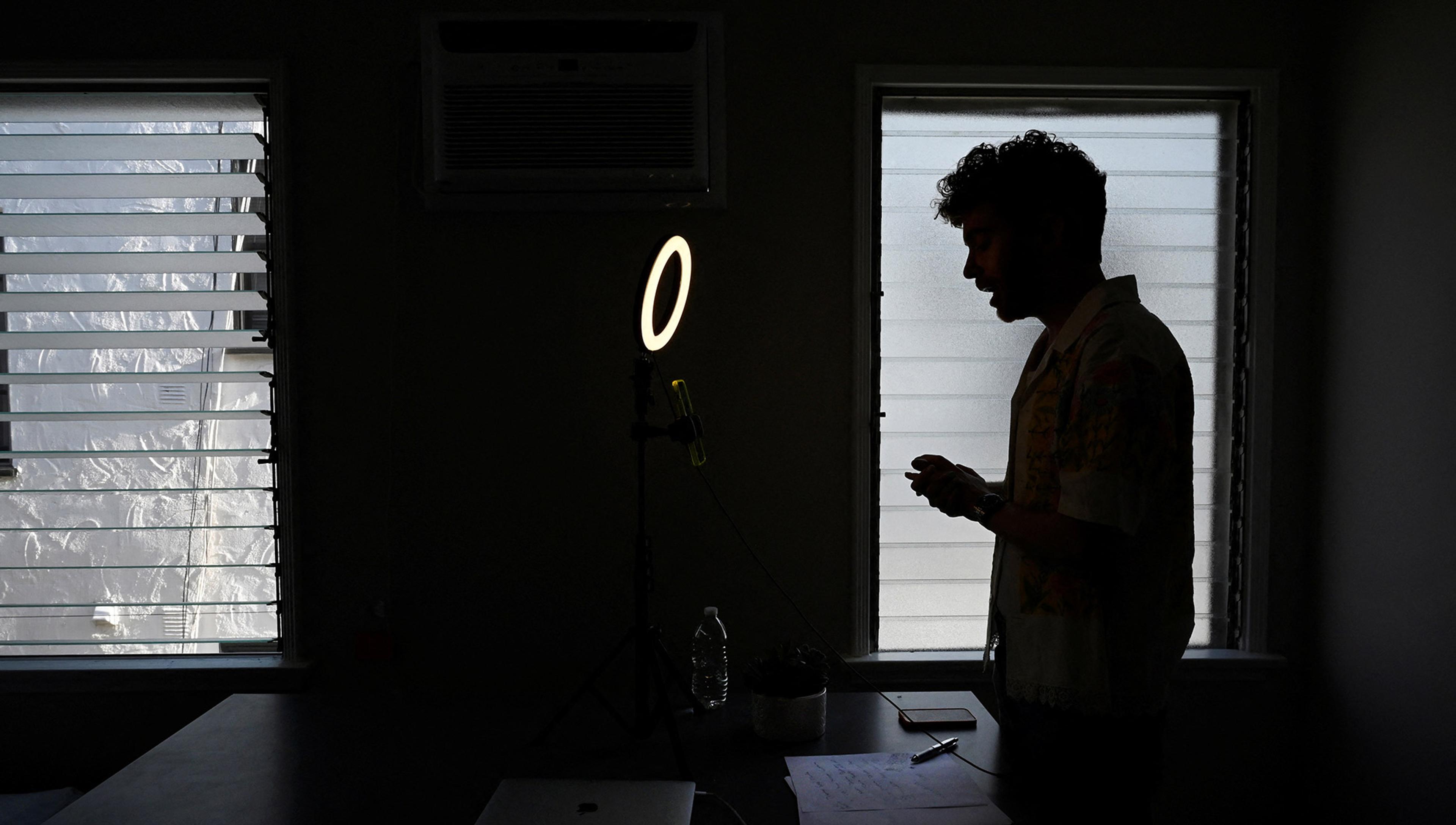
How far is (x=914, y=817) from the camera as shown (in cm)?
113

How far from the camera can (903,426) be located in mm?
2363

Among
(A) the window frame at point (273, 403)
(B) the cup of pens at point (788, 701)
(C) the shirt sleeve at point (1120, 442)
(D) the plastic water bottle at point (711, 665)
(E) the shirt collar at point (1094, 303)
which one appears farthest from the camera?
(A) the window frame at point (273, 403)

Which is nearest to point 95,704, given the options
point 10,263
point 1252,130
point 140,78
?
point 10,263

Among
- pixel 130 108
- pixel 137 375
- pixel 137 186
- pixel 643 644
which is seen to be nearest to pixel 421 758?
pixel 643 644

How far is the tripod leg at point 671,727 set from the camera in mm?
1318

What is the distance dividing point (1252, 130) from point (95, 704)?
136 inches

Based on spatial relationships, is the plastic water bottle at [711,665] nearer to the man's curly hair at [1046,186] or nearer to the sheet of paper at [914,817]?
the sheet of paper at [914,817]

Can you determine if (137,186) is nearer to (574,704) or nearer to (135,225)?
(135,225)

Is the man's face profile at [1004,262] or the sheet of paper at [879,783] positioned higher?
the man's face profile at [1004,262]

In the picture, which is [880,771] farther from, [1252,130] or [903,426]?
[1252,130]

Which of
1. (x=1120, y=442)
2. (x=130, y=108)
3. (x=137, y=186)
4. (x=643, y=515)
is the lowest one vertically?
(x=643, y=515)

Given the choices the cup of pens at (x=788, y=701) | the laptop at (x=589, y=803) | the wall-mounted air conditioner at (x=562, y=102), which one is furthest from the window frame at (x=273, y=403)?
the cup of pens at (x=788, y=701)

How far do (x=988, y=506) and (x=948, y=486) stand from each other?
95mm

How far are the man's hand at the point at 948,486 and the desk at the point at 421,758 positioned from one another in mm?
400
